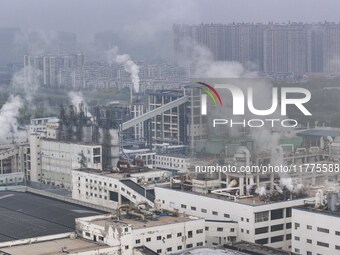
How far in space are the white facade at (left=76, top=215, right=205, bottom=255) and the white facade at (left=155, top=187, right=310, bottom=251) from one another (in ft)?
2.22

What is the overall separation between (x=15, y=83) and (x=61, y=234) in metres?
20.9

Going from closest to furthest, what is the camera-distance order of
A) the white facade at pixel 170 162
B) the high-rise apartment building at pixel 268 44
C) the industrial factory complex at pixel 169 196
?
the industrial factory complex at pixel 169 196, the white facade at pixel 170 162, the high-rise apartment building at pixel 268 44

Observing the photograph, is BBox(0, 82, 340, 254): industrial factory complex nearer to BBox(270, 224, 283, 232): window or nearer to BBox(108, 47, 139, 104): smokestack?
BBox(270, 224, 283, 232): window

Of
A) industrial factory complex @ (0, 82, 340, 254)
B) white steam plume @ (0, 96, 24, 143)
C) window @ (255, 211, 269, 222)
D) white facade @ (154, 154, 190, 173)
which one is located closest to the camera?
industrial factory complex @ (0, 82, 340, 254)

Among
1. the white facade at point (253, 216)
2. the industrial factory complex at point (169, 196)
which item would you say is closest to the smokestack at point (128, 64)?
the industrial factory complex at point (169, 196)

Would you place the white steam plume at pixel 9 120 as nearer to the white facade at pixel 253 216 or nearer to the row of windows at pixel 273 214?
the white facade at pixel 253 216

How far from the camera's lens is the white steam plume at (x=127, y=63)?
2885cm

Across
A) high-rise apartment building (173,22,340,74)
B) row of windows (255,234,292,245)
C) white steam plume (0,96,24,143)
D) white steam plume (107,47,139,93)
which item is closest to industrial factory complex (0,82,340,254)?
row of windows (255,234,292,245)

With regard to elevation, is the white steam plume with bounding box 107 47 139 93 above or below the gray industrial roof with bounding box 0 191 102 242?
above

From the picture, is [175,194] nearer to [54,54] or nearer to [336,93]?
[336,93]

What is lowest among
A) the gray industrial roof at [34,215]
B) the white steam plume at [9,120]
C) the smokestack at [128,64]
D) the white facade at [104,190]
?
the gray industrial roof at [34,215]

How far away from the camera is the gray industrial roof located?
12.7 metres

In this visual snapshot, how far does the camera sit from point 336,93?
813 inches

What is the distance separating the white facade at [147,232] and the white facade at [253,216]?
676 millimetres
